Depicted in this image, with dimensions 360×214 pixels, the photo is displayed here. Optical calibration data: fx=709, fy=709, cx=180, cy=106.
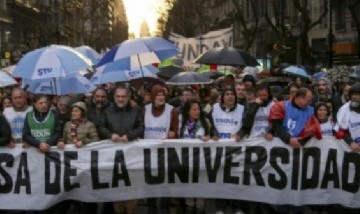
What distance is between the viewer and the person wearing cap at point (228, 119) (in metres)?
8.62

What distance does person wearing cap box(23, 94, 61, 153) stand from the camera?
818cm

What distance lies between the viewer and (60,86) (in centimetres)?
1170

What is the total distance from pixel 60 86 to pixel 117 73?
1.13 m

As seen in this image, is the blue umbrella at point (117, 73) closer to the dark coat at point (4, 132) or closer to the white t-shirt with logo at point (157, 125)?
the white t-shirt with logo at point (157, 125)

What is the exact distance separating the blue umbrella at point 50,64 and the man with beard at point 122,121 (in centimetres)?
157

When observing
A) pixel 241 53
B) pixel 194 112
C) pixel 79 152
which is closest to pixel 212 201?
pixel 194 112

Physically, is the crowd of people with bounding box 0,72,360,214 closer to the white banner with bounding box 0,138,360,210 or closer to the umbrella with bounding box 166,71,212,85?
the white banner with bounding box 0,138,360,210

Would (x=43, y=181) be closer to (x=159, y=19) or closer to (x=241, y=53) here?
(x=241, y=53)

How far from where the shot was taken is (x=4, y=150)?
27.2ft

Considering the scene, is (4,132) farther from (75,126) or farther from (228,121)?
(228,121)

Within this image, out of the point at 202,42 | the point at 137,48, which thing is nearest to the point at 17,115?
the point at 137,48

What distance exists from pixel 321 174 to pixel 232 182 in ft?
3.43

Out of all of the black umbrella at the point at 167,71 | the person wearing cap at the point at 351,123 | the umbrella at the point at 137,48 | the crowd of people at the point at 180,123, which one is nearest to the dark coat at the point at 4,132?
the crowd of people at the point at 180,123

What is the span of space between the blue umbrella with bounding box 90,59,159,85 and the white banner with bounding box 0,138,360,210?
12.1 feet
